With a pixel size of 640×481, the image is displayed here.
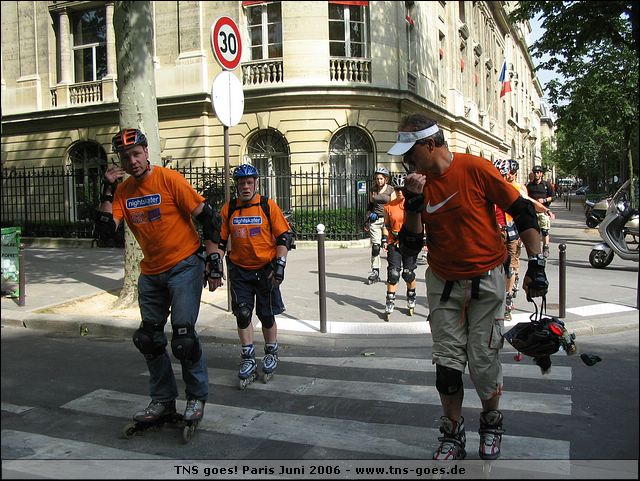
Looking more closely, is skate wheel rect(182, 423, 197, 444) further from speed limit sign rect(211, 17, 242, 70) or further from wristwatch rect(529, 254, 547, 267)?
speed limit sign rect(211, 17, 242, 70)

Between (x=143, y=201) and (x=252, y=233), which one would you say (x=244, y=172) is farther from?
(x=143, y=201)

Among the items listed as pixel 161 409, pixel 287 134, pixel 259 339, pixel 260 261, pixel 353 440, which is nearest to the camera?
pixel 353 440

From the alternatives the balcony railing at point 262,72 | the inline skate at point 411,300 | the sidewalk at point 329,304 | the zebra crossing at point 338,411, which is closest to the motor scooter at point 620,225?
the sidewalk at point 329,304

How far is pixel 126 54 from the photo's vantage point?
8.45 metres

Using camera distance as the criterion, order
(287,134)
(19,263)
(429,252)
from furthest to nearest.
A: 1. (287,134)
2. (19,263)
3. (429,252)

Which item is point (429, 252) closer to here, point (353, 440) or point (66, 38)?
point (353, 440)

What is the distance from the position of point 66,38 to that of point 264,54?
7947 millimetres

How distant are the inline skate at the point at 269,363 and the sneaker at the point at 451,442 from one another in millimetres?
2168

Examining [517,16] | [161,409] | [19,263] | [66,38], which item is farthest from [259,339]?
[66,38]

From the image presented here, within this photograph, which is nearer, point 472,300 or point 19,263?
point 472,300

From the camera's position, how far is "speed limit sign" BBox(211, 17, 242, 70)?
7725 mm

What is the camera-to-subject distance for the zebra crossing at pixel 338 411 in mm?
3721

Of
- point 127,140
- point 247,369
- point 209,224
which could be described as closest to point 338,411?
point 247,369

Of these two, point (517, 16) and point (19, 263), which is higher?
point (517, 16)
